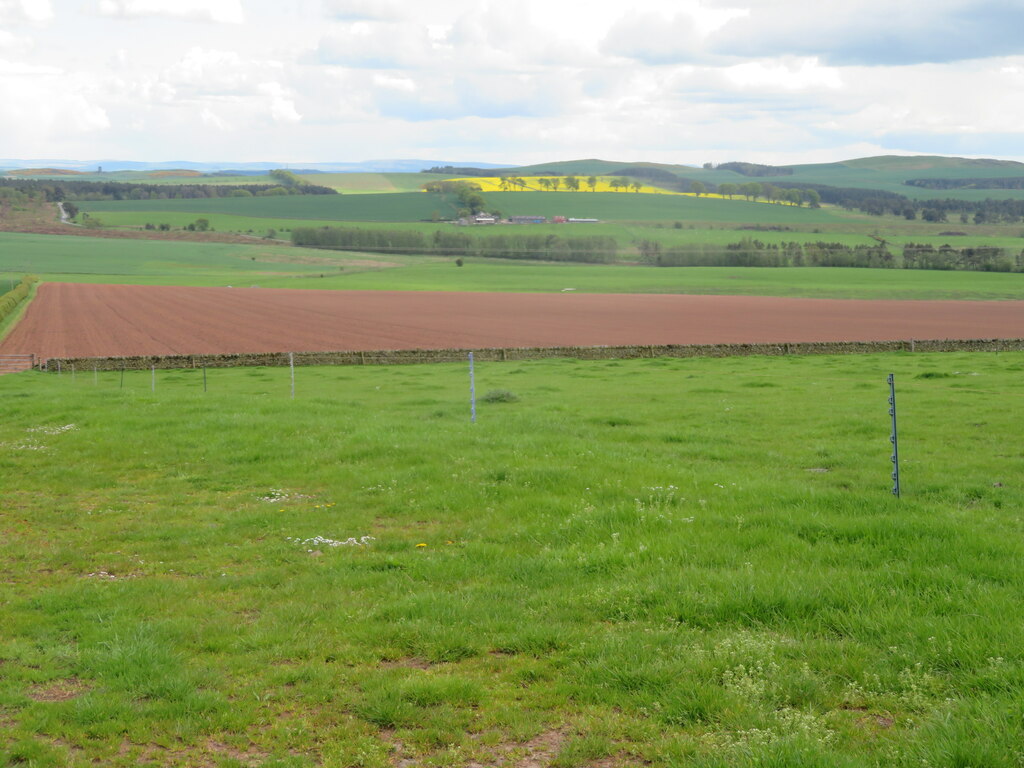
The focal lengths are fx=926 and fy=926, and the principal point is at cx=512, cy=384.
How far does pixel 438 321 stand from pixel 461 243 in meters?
103

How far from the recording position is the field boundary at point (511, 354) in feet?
138

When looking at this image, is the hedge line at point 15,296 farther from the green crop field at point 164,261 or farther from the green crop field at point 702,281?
the green crop field at point 702,281

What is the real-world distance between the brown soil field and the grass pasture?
108 feet

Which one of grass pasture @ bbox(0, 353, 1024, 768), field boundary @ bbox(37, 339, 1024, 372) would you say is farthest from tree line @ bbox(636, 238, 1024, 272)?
grass pasture @ bbox(0, 353, 1024, 768)

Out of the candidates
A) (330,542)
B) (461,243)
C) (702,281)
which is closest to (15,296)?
(330,542)

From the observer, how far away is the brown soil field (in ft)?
169

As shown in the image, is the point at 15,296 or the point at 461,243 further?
the point at 461,243

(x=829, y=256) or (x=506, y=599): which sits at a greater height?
(x=829, y=256)

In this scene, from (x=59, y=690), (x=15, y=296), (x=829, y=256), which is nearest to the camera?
(x=59, y=690)

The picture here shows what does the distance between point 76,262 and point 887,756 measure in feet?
455

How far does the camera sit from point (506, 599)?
29.8 ft

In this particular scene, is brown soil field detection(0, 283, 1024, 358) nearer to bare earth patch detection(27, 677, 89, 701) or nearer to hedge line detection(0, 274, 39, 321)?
hedge line detection(0, 274, 39, 321)

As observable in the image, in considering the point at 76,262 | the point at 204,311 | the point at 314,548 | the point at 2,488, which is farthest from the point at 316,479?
the point at 76,262

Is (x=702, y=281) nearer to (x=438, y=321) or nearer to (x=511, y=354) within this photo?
(x=438, y=321)
